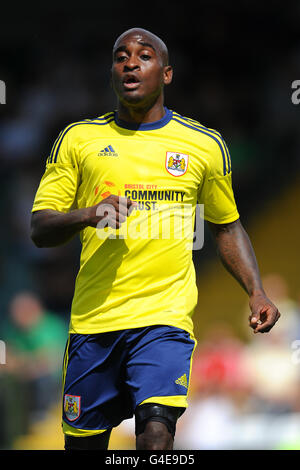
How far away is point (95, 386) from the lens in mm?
4316

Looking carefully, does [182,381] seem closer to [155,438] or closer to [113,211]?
[155,438]

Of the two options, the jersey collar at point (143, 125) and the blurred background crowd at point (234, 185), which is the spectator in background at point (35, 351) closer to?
the blurred background crowd at point (234, 185)

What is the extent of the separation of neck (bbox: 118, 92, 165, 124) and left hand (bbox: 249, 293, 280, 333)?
116 centimetres

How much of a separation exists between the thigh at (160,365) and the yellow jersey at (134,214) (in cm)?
7

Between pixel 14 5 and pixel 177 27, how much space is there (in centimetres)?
257

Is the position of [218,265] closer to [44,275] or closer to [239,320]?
[239,320]

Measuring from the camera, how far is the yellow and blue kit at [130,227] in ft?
14.1

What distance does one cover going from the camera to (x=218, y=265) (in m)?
9.88

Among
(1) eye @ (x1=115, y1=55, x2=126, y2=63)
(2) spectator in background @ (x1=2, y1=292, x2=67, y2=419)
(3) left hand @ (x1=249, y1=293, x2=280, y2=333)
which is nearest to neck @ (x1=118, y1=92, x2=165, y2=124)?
(1) eye @ (x1=115, y1=55, x2=126, y2=63)

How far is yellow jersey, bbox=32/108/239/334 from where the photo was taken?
4.30 m

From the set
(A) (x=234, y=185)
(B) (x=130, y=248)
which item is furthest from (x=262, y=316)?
(A) (x=234, y=185)

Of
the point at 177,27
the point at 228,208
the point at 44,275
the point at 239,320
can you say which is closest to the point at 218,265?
the point at 239,320

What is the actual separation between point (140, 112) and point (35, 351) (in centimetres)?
457

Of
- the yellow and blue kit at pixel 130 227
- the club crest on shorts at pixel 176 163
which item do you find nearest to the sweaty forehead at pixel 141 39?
the yellow and blue kit at pixel 130 227
